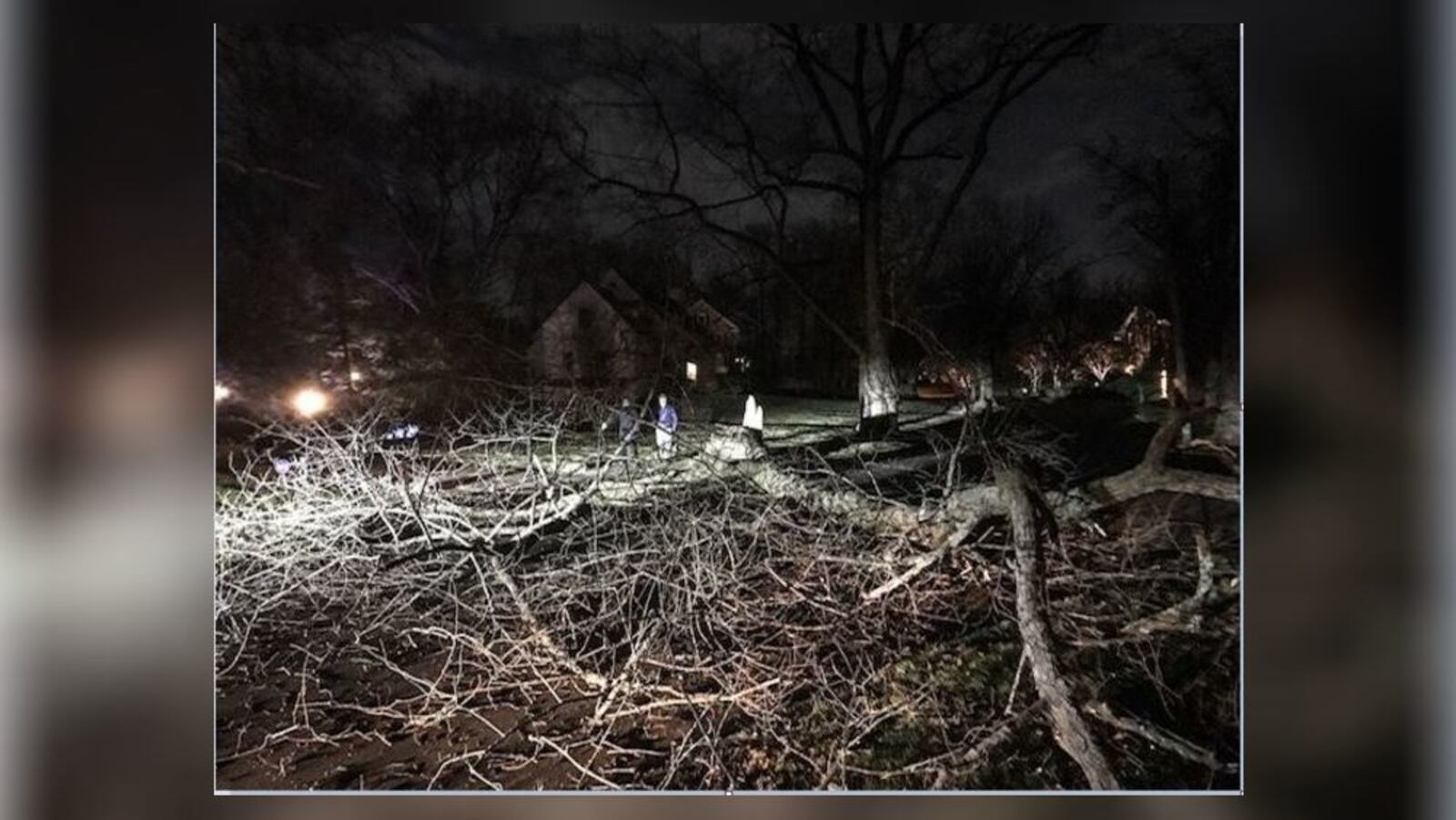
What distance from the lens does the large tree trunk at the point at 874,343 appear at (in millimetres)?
2439

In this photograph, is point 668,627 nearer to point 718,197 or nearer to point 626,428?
point 626,428

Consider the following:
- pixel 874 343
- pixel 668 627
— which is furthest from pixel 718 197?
pixel 668 627

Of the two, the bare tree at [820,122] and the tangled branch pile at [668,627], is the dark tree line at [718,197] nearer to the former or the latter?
the bare tree at [820,122]

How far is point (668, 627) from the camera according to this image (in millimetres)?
2461

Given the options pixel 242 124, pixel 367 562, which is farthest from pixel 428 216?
pixel 367 562

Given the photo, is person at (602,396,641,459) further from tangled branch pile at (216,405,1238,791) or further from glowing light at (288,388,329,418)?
glowing light at (288,388,329,418)

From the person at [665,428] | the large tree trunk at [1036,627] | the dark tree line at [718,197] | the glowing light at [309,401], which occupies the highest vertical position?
the dark tree line at [718,197]

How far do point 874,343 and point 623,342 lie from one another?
20.0 inches

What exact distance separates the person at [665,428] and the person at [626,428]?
46mm

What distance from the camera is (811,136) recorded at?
8.14 ft

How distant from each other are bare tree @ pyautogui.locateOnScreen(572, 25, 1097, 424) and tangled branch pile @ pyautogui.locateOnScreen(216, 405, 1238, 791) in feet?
1.60
